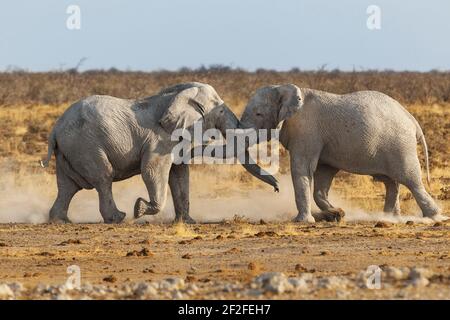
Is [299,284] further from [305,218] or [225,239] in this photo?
[305,218]

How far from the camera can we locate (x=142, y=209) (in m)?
22.8

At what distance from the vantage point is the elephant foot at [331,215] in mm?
23109

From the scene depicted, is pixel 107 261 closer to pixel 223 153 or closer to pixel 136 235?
pixel 136 235

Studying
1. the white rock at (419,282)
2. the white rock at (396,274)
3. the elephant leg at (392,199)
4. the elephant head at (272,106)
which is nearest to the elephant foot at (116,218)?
the elephant head at (272,106)

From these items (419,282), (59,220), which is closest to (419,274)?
(419,282)

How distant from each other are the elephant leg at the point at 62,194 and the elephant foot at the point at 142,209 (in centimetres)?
122

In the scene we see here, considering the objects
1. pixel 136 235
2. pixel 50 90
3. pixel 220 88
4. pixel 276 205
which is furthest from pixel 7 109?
pixel 136 235

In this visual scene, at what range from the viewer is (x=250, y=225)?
73.8 feet

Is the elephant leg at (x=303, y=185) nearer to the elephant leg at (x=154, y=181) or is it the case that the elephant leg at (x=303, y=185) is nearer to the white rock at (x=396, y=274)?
the elephant leg at (x=154, y=181)

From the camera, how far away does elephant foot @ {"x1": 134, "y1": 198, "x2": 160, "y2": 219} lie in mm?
22750

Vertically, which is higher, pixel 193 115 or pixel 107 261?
pixel 193 115

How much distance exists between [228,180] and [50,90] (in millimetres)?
27647

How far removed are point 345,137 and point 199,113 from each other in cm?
241

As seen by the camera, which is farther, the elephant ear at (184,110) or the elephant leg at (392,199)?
the elephant leg at (392,199)
